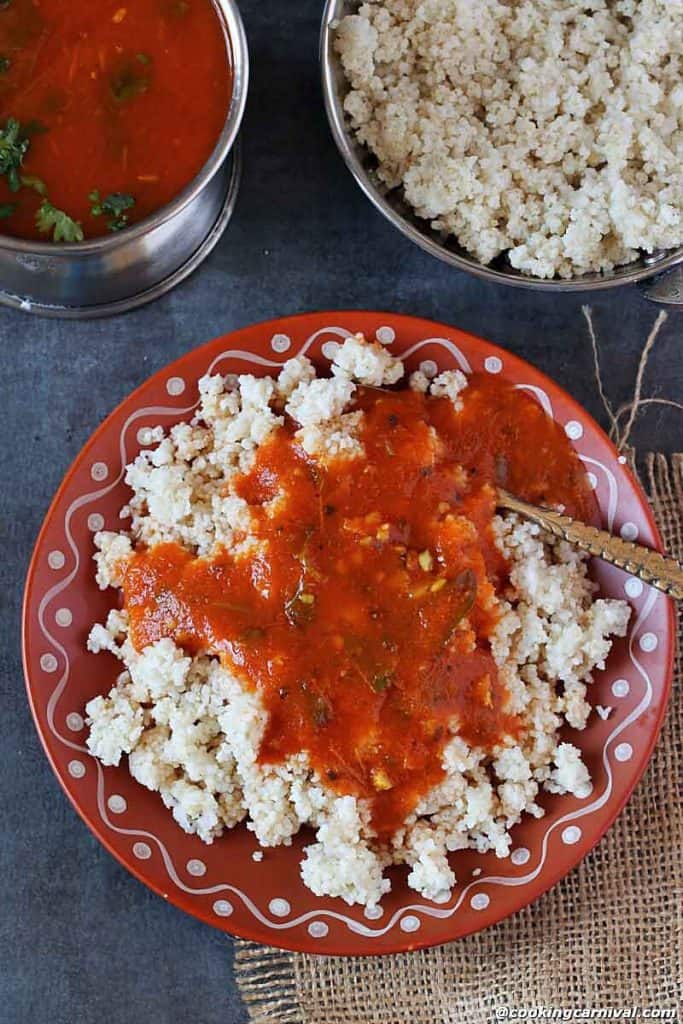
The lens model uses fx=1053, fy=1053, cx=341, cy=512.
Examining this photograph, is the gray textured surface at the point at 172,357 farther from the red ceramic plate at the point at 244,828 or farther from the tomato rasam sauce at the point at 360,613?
the tomato rasam sauce at the point at 360,613

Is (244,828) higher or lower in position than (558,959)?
higher

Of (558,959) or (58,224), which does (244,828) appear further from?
(58,224)

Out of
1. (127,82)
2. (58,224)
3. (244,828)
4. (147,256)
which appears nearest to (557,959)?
(244,828)

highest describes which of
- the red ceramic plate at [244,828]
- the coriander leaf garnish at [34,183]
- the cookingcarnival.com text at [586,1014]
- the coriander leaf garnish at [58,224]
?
the coriander leaf garnish at [34,183]

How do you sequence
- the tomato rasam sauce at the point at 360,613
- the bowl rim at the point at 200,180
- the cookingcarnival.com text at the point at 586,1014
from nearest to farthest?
the bowl rim at the point at 200,180
the tomato rasam sauce at the point at 360,613
the cookingcarnival.com text at the point at 586,1014

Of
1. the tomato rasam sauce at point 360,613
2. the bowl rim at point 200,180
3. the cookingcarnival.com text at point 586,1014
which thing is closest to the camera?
the bowl rim at point 200,180

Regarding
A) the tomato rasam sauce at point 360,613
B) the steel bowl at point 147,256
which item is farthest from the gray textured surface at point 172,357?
the tomato rasam sauce at point 360,613
